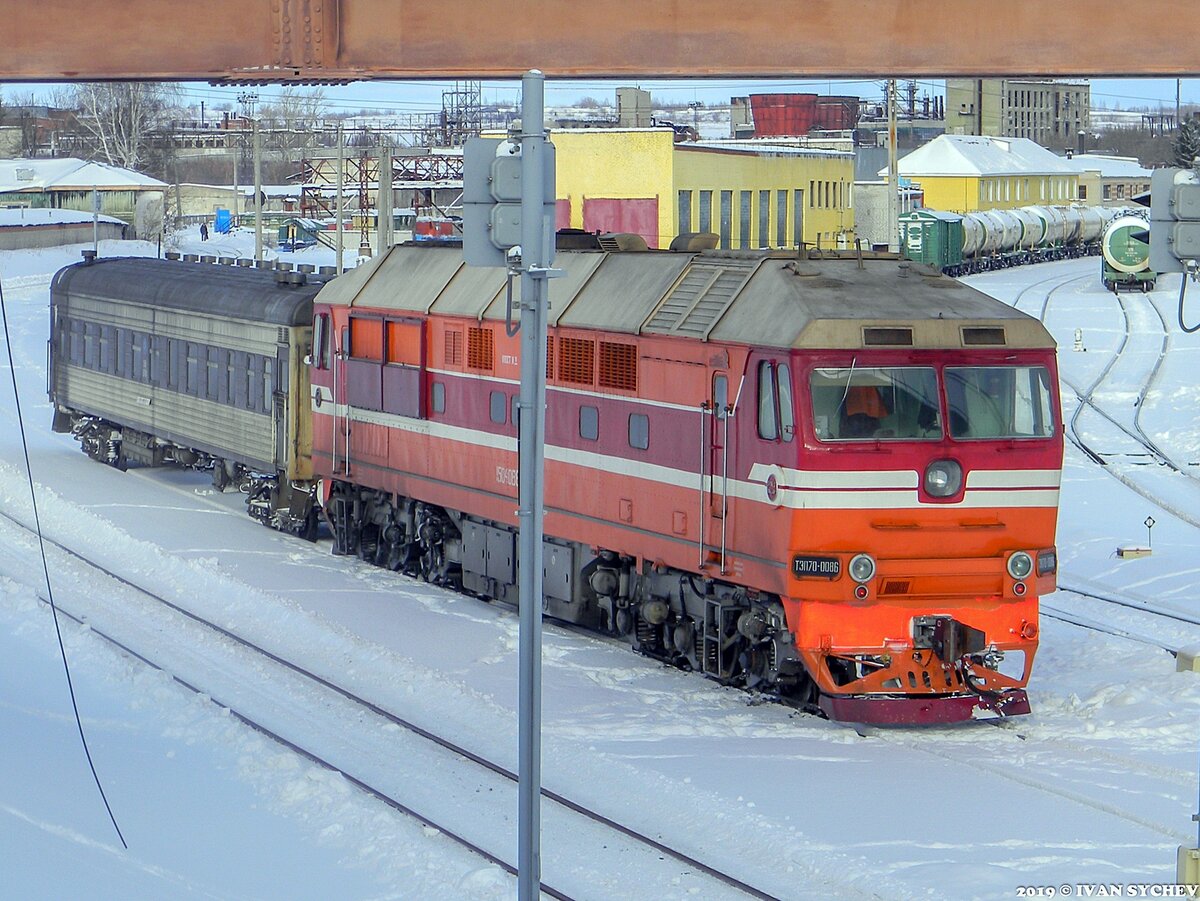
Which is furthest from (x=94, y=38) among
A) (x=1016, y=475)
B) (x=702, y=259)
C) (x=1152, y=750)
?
(x=1152, y=750)

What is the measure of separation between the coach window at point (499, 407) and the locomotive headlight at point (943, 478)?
18.6 feet

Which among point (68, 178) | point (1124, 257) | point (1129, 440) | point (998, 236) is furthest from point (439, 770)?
point (68, 178)

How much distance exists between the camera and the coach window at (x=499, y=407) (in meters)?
18.5

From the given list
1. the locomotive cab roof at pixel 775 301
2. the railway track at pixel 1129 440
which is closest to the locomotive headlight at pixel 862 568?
the locomotive cab roof at pixel 775 301

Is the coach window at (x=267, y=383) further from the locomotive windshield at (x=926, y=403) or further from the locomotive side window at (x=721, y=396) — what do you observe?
the locomotive windshield at (x=926, y=403)

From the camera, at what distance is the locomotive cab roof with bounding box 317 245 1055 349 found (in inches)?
Result: 555

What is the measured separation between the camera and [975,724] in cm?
1459

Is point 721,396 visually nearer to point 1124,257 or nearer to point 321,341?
point 321,341

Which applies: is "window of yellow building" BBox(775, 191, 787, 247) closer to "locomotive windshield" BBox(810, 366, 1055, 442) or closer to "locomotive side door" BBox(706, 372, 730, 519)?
"locomotive side door" BBox(706, 372, 730, 519)

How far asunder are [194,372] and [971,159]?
7584 centimetres

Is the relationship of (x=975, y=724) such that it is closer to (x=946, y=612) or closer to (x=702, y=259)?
(x=946, y=612)

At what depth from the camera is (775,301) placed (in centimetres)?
1453

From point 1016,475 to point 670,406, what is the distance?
315 cm

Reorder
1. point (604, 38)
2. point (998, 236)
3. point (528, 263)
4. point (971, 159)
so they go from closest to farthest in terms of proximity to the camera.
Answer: point (528, 263)
point (604, 38)
point (998, 236)
point (971, 159)
